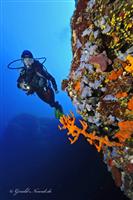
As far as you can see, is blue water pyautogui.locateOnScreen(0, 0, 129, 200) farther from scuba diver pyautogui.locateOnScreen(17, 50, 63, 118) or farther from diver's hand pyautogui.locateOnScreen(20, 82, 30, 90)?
diver's hand pyautogui.locateOnScreen(20, 82, 30, 90)

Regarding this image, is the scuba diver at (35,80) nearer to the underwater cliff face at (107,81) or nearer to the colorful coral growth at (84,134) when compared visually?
the underwater cliff face at (107,81)

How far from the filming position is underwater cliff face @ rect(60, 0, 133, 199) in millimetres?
3797

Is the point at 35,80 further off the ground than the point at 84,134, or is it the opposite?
the point at 35,80

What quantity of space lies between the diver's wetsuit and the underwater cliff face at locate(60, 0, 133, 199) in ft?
17.4

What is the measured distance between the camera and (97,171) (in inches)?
509

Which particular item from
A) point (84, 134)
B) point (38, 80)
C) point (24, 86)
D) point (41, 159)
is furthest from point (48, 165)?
point (84, 134)

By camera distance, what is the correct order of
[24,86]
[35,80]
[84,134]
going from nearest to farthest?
[84,134], [24,86], [35,80]

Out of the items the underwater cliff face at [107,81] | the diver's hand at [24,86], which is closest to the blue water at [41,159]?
the diver's hand at [24,86]

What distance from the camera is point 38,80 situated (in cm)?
1023

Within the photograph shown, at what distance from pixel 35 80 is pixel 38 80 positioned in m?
0.13

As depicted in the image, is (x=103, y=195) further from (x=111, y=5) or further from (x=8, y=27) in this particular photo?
(x=8, y=27)

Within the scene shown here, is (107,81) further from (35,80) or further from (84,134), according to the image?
(35,80)

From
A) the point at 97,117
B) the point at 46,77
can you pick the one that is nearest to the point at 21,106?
the point at 46,77

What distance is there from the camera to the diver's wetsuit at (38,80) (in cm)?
980
